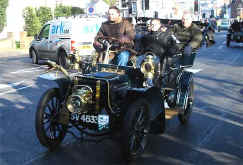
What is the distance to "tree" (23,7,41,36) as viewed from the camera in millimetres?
31609

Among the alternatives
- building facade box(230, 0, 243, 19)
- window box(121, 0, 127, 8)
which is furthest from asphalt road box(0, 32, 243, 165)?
building facade box(230, 0, 243, 19)

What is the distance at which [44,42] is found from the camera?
17766 mm

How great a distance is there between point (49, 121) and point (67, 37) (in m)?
11.1

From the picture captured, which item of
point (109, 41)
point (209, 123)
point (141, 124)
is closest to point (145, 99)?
point (141, 124)

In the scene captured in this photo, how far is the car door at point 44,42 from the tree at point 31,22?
1402 cm

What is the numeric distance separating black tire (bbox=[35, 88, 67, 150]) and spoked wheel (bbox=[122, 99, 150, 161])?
111 centimetres

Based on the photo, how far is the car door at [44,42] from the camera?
17.6 meters

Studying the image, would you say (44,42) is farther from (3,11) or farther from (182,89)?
(3,11)

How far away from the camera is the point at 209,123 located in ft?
24.6

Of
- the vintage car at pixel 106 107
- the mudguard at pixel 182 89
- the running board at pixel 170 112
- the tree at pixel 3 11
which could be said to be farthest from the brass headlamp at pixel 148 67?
the tree at pixel 3 11

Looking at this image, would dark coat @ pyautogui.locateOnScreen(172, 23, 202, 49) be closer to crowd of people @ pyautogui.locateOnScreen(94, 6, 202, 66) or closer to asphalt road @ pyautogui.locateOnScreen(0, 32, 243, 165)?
crowd of people @ pyautogui.locateOnScreen(94, 6, 202, 66)

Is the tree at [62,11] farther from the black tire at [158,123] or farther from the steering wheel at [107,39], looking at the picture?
the black tire at [158,123]

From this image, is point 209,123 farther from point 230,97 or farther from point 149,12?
point 149,12

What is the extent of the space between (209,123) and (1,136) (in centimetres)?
366
